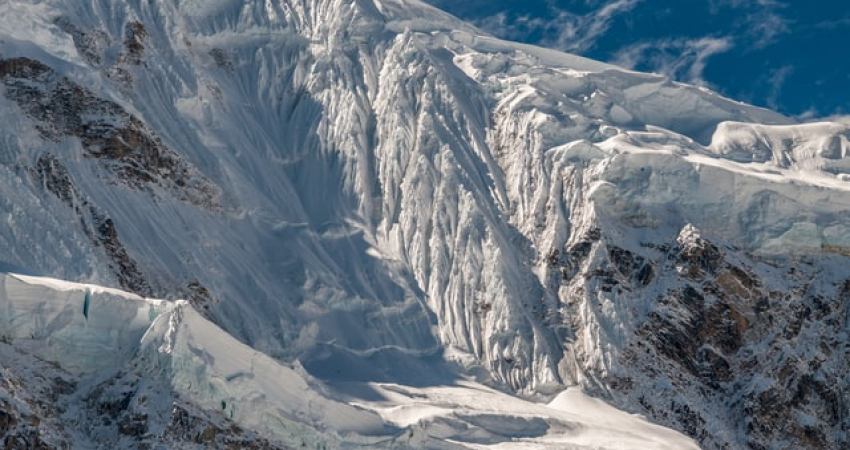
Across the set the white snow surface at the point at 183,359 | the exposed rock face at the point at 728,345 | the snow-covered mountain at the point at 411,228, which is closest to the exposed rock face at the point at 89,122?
the snow-covered mountain at the point at 411,228

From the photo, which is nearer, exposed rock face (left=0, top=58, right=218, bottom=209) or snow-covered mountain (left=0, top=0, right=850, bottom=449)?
snow-covered mountain (left=0, top=0, right=850, bottom=449)

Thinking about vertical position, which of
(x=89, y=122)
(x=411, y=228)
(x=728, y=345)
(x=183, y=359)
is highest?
(x=89, y=122)

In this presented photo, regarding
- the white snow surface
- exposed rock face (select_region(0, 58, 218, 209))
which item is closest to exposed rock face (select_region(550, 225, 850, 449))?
the white snow surface

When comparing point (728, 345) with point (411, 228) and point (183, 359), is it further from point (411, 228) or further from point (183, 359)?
point (183, 359)

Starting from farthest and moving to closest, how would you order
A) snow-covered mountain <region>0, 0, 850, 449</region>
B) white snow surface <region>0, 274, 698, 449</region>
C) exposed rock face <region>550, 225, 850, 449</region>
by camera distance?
1. exposed rock face <region>550, 225, 850, 449</region>
2. snow-covered mountain <region>0, 0, 850, 449</region>
3. white snow surface <region>0, 274, 698, 449</region>

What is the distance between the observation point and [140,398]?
79.6 metres

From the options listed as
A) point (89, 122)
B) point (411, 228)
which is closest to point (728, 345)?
point (411, 228)

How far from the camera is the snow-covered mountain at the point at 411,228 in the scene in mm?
91250

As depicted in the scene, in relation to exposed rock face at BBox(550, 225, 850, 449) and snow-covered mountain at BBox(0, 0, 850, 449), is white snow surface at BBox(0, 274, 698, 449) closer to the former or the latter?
snow-covered mountain at BBox(0, 0, 850, 449)

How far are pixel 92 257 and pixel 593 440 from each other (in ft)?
84.0

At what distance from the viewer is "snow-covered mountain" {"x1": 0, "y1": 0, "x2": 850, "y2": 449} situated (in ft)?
299

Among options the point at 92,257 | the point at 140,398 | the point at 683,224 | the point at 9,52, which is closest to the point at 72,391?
the point at 140,398

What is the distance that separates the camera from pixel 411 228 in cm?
10900

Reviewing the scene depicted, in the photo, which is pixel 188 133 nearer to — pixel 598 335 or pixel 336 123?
pixel 336 123
